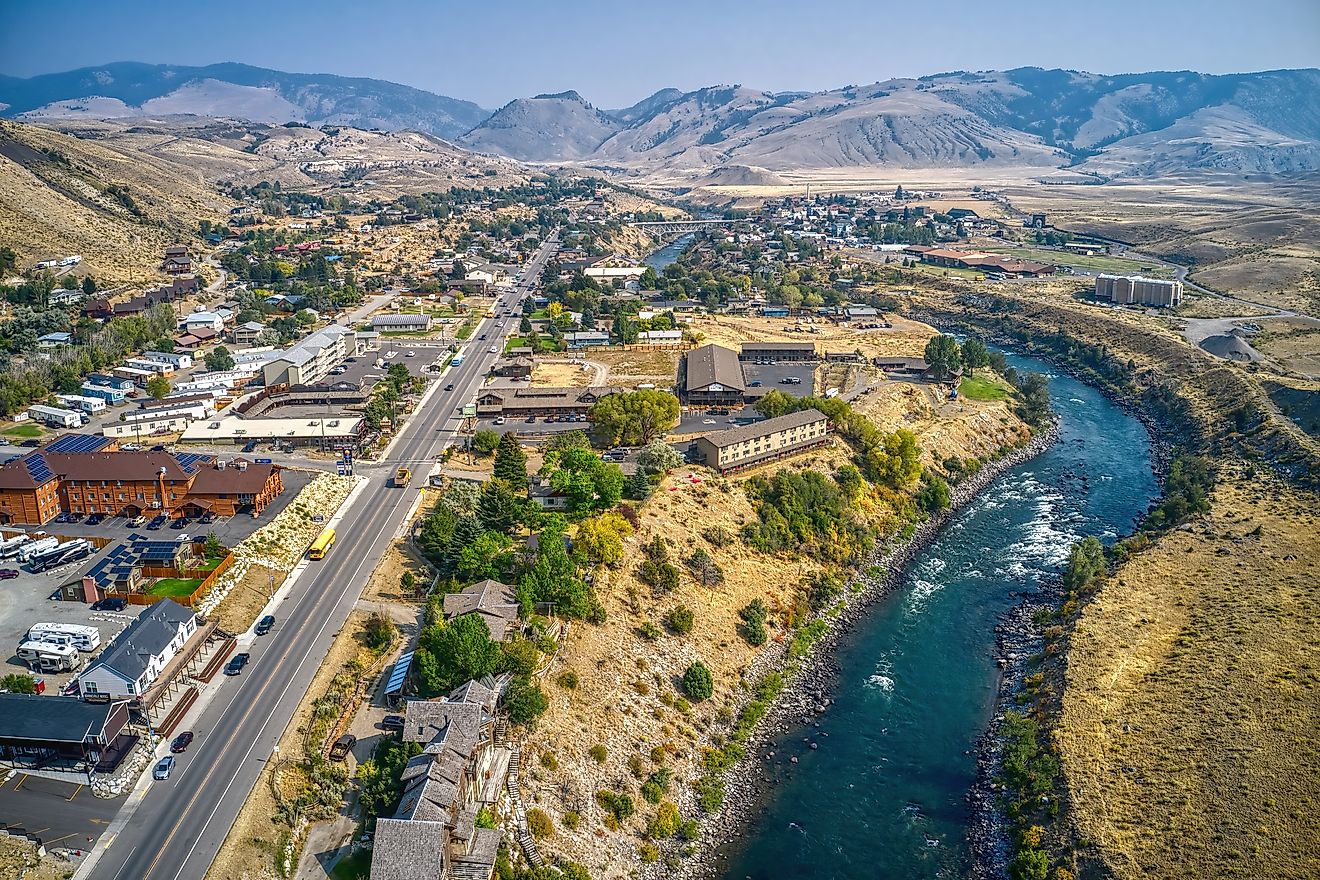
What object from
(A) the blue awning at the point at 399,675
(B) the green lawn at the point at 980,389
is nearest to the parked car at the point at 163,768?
(A) the blue awning at the point at 399,675

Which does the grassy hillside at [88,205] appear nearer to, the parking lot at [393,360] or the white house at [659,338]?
the parking lot at [393,360]

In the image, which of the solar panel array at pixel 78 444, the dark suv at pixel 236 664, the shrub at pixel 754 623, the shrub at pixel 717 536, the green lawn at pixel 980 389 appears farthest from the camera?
the green lawn at pixel 980 389

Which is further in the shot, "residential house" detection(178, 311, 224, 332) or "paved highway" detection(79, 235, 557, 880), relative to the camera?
"residential house" detection(178, 311, 224, 332)

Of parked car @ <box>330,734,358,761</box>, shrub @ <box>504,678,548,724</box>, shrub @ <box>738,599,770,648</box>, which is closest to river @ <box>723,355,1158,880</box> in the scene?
shrub @ <box>738,599,770,648</box>

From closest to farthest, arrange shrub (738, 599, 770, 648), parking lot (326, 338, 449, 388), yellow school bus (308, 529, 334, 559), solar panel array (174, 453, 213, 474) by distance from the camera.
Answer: shrub (738, 599, 770, 648)
yellow school bus (308, 529, 334, 559)
solar panel array (174, 453, 213, 474)
parking lot (326, 338, 449, 388)

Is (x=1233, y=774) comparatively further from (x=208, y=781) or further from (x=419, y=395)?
(x=419, y=395)

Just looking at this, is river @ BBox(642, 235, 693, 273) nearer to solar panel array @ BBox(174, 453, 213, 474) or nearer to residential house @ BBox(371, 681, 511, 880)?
solar panel array @ BBox(174, 453, 213, 474)
